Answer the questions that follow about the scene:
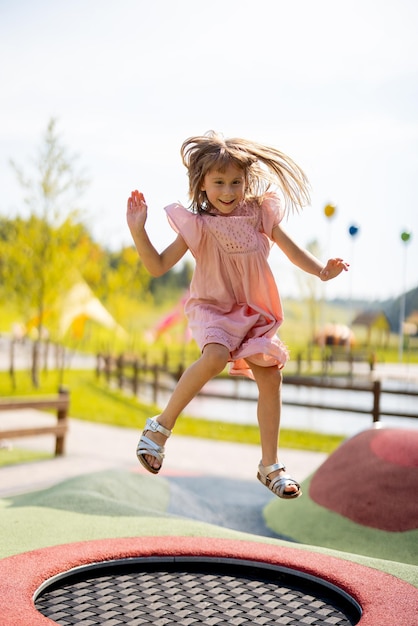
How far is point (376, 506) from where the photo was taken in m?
6.68

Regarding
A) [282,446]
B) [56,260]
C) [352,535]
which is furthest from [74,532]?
[56,260]

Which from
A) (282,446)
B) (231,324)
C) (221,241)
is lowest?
(282,446)

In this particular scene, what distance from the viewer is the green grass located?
14609 millimetres

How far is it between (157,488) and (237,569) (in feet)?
12.3

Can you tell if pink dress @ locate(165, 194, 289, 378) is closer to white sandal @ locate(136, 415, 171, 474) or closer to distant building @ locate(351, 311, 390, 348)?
white sandal @ locate(136, 415, 171, 474)

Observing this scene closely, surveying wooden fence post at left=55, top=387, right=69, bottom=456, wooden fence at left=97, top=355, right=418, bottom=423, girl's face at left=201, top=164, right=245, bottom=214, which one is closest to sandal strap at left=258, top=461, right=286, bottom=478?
girl's face at left=201, top=164, right=245, bottom=214

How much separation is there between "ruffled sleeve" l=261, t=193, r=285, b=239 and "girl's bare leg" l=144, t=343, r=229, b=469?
61cm

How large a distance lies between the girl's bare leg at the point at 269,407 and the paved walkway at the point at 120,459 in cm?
564

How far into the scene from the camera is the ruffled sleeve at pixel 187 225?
3.51 meters

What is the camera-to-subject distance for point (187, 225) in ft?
11.6

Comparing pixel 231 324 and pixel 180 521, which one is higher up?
pixel 231 324

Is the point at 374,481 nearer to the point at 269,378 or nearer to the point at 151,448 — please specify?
the point at 269,378

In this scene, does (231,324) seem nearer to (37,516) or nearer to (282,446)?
(37,516)

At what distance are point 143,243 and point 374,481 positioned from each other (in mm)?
4295
